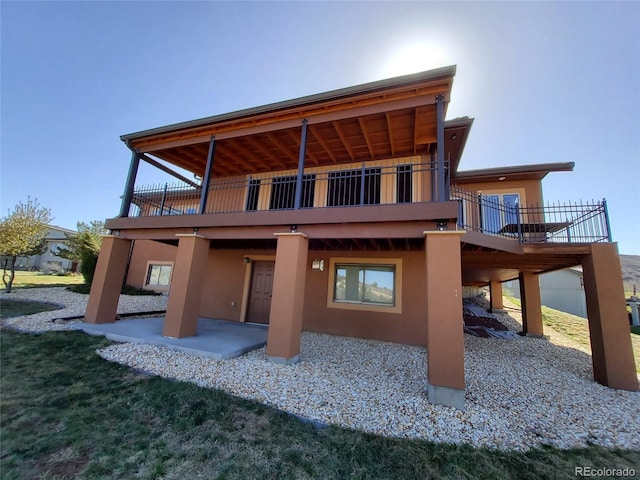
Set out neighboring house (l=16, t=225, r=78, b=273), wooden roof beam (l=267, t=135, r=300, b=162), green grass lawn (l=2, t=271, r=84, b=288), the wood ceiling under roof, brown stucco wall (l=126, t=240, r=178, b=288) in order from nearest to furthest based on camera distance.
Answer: the wood ceiling under roof
wooden roof beam (l=267, t=135, r=300, b=162)
brown stucco wall (l=126, t=240, r=178, b=288)
green grass lawn (l=2, t=271, r=84, b=288)
neighboring house (l=16, t=225, r=78, b=273)

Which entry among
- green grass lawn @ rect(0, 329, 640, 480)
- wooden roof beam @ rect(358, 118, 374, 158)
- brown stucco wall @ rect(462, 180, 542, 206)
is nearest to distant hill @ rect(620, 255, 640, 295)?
brown stucco wall @ rect(462, 180, 542, 206)

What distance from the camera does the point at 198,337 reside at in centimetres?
687

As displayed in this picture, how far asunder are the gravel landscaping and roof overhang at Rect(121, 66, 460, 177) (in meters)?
5.60

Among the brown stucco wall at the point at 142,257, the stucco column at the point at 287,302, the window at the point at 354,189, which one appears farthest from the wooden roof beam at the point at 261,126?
the brown stucco wall at the point at 142,257

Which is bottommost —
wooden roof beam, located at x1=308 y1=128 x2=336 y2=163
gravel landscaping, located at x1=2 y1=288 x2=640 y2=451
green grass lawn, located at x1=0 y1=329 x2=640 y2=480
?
green grass lawn, located at x1=0 y1=329 x2=640 y2=480

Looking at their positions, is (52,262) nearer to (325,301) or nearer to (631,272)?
(325,301)

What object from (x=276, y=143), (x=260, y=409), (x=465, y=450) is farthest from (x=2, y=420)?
(x=276, y=143)

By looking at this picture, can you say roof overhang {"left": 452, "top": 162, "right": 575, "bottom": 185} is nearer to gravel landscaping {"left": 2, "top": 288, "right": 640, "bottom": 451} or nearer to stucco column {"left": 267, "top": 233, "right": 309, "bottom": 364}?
gravel landscaping {"left": 2, "top": 288, "right": 640, "bottom": 451}

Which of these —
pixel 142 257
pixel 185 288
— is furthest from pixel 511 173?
pixel 142 257

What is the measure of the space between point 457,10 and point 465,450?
10.7m

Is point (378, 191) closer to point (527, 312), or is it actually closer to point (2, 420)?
point (527, 312)

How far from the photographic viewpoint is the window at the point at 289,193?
905 centimetres

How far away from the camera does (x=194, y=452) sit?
8.78ft

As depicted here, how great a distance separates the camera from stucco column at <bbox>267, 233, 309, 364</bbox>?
5500 mm
